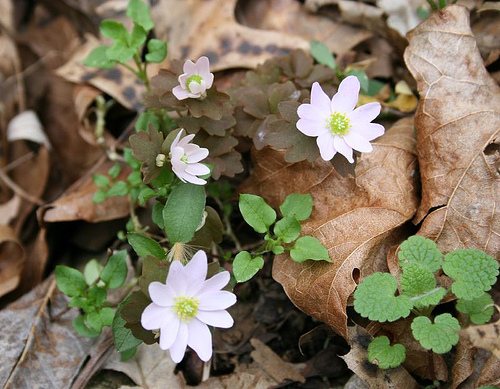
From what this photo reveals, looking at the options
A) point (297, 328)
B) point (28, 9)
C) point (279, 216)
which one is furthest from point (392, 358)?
point (28, 9)

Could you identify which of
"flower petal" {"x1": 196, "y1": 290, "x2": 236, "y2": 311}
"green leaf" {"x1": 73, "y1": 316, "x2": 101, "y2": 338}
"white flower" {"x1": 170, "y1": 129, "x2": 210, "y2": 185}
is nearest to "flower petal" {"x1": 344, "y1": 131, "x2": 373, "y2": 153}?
"white flower" {"x1": 170, "y1": 129, "x2": 210, "y2": 185}

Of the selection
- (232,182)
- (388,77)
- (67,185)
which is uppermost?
(388,77)

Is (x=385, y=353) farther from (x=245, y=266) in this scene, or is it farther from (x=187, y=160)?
(x=187, y=160)

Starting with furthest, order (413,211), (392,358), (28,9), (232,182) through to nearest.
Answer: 1. (28,9)
2. (232,182)
3. (413,211)
4. (392,358)

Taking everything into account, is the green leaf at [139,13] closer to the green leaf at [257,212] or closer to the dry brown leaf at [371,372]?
the green leaf at [257,212]

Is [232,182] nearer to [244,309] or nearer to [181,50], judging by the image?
[244,309]

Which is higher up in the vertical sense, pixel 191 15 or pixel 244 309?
pixel 191 15

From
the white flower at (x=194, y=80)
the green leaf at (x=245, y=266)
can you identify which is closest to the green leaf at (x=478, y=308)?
the green leaf at (x=245, y=266)
